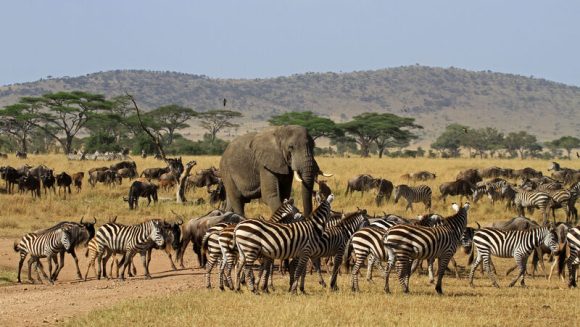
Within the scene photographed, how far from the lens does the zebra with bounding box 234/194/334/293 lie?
41.6ft

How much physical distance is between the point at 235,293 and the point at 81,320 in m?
2.57

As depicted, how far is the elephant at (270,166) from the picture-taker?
18.2 m

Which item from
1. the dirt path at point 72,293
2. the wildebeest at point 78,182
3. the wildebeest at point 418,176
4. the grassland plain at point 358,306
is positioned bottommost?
the dirt path at point 72,293

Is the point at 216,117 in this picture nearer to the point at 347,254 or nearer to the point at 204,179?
the point at 204,179

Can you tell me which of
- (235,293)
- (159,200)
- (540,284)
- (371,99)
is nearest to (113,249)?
(235,293)

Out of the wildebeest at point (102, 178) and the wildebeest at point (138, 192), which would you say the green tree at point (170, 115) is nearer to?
the wildebeest at point (102, 178)

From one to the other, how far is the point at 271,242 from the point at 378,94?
15461cm

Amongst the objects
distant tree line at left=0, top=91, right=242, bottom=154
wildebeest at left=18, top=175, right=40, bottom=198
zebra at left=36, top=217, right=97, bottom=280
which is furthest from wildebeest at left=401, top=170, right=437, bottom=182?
distant tree line at left=0, top=91, right=242, bottom=154

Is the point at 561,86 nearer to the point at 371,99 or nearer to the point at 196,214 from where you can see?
the point at 371,99

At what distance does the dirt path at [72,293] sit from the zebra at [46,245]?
0.51 m

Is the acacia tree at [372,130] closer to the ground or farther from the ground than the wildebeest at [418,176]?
farther from the ground

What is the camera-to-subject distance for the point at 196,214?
25391mm

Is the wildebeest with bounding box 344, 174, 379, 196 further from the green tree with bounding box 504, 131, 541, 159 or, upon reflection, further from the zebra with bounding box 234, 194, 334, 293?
the green tree with bounding box 504, 131, 541, 159

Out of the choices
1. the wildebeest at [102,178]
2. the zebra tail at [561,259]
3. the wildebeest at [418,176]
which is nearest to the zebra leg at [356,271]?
the zebra tail at [561,259]
